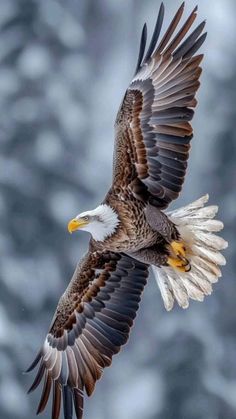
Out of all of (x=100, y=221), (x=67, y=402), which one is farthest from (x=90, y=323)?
(x=100, y=221)

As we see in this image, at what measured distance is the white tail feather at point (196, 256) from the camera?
6.80 meters

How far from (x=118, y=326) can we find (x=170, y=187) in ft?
2.87

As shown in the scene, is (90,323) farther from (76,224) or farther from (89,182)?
(89,182)

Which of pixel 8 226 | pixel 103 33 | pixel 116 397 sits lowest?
pixel 116 397

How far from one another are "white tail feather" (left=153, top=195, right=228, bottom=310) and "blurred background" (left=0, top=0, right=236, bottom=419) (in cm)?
76

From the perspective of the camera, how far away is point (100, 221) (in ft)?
21.8

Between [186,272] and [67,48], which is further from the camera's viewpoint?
[67,48]

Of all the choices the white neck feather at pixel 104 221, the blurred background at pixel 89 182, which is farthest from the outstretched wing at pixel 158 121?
the blurred background at pixel 89 182

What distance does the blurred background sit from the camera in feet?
25.7

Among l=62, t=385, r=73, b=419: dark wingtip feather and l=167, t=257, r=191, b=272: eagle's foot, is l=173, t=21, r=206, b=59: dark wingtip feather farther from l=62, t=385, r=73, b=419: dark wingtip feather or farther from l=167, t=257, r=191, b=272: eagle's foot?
l=62, t=385, r=73, b=419: dark wingtip feather

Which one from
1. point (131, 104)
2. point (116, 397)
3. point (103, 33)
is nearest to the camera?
point (131, 104)

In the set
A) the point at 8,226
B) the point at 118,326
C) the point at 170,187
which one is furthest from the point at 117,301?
the point at 8,226

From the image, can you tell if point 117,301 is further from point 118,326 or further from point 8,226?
point 8,226

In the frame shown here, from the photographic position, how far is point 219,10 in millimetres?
8273
